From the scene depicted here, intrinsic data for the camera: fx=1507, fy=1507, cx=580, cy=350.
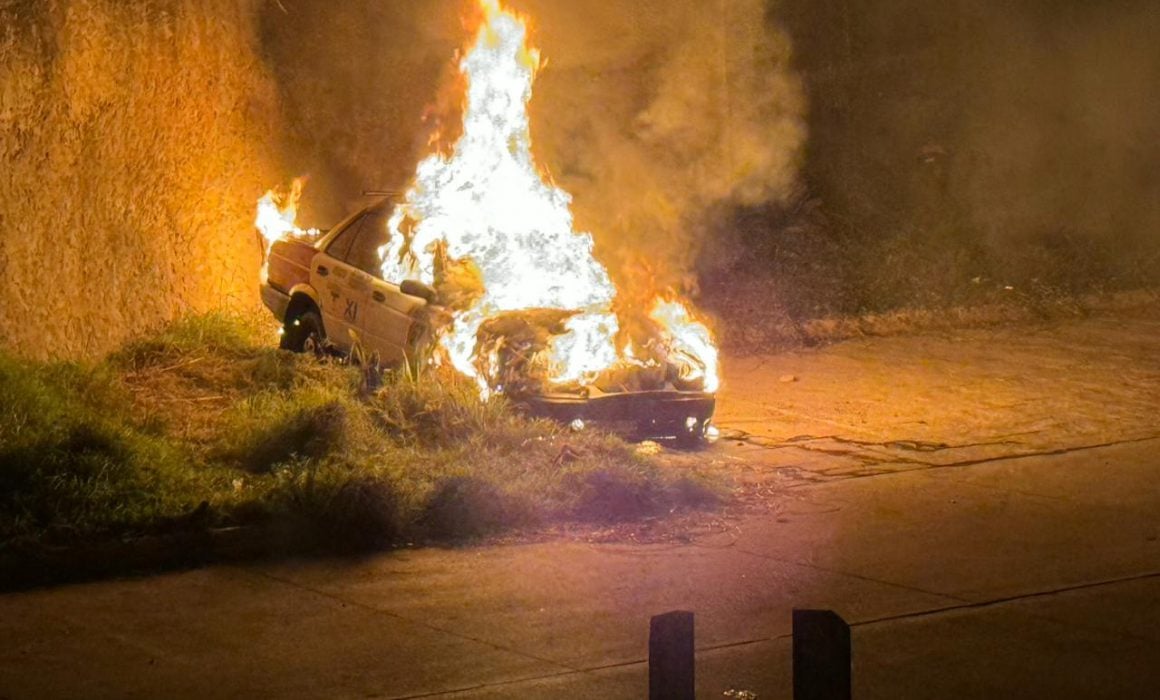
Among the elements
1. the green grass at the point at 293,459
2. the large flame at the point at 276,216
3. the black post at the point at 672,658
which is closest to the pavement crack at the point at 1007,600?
the green grass at the point at 293,459

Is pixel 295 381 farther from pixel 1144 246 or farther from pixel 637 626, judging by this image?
pixel 1144 246

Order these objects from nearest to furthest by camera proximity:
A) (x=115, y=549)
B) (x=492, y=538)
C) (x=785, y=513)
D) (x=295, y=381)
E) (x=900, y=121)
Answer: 1. (x=115, y=549)
2. (x=492, y=538)
3. (x=785, y=513)
4. (x=295, y=381)
5. (x=900, y=121)

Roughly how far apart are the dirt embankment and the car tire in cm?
83

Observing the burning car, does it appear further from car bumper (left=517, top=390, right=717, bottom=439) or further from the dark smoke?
the dark smoke

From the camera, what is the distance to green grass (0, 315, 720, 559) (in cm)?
753

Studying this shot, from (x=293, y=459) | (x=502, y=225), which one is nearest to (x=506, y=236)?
(x=502, y=225)

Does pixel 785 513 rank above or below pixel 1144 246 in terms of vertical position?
below

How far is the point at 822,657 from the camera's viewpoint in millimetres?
3533

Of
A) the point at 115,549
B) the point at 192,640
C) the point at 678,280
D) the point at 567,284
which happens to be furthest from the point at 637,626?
the point at 678,280

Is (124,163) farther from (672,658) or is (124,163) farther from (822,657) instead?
(822,657)

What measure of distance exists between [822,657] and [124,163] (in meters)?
8.44

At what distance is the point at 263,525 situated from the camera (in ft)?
24.6

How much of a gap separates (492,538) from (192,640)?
193cm

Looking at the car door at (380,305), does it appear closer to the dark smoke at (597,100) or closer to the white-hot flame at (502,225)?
the white-hot flame at (502,225)
